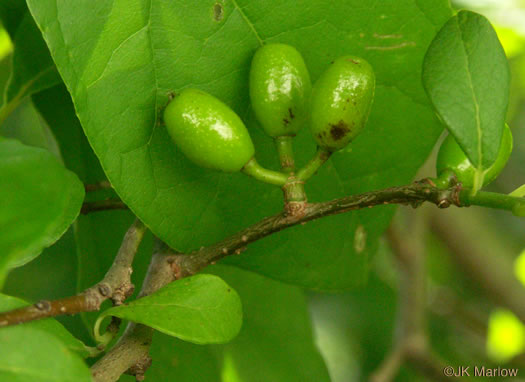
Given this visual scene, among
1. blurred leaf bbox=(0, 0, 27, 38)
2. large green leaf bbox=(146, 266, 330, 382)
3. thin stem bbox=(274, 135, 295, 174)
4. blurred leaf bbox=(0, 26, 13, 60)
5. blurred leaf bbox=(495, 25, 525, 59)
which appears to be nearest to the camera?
thin stem bbox=(274, 135, 295, 174)

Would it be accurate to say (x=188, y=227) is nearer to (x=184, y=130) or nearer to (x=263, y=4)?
(x=184, y=130)

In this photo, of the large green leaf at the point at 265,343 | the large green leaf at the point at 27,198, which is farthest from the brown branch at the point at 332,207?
the large green leaf at the point at 265,343

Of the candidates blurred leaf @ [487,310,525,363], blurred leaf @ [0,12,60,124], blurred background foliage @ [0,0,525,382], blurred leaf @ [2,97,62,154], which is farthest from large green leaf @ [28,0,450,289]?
blurred leaf @ [487,310,525,363]

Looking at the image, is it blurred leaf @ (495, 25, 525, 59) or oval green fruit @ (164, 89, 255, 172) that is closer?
oval green fruit @ (164, 89, 255, 172)

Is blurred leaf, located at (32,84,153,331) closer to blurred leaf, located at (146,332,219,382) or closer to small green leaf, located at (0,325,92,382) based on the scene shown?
blurred leaf, located at (146,332,219,382)

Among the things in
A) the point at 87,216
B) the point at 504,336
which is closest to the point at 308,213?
the point at 87,216

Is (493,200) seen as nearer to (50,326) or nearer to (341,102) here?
(341,102)
